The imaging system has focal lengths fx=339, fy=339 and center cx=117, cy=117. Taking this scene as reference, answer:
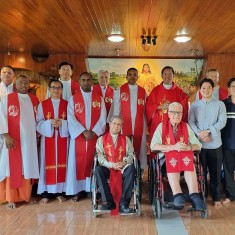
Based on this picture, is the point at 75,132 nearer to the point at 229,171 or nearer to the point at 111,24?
the point at 229,171

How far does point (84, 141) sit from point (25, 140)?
715 mm

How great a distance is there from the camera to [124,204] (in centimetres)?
350

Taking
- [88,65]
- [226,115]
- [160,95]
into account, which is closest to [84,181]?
[160,95]

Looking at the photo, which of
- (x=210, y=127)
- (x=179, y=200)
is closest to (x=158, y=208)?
(x=179, y=200)

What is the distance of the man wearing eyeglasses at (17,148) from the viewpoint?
4.00 metres

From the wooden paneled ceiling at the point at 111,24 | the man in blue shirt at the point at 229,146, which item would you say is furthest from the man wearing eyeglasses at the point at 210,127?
the wooden paneled ceiling at the point at 111,24

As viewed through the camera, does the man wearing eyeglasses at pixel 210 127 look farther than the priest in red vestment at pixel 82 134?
No

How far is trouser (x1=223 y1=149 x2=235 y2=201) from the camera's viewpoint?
411cm

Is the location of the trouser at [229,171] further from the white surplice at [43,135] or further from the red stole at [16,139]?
the red stole at [16,139]

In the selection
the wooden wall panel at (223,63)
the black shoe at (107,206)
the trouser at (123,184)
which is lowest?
the black shoe at (107,206)

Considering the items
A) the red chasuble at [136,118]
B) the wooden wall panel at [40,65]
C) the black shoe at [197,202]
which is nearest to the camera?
the black shoe at [197,202]

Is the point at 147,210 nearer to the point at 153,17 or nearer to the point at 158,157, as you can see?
the point at 158,157

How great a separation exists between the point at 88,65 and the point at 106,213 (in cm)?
582

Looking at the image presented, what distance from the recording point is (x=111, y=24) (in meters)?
5.70
